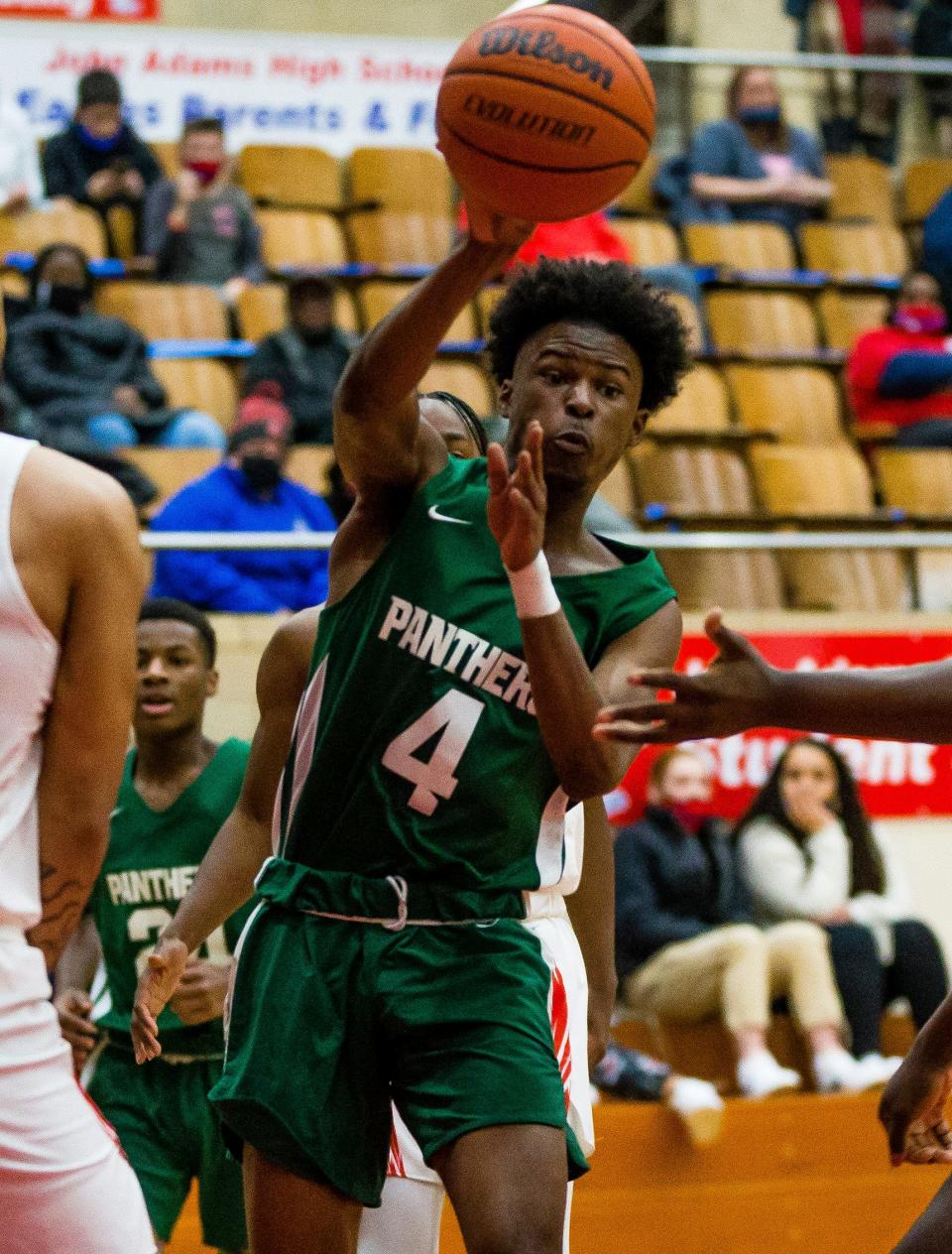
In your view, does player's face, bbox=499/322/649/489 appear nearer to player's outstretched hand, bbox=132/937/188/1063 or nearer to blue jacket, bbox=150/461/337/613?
player's outstretched hand, bbox=132/937/188/1063

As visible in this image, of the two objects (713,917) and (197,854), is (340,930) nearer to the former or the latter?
(197,854)

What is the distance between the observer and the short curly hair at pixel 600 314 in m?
3.57

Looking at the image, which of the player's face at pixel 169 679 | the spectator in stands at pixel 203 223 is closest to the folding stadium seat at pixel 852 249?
the spectator in stands at pixel 203 223

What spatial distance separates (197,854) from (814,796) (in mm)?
3126

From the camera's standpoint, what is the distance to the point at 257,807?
4027mm

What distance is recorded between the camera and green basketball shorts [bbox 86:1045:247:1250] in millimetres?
4895

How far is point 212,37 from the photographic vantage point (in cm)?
1120

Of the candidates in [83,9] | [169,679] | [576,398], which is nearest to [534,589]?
[576,398]

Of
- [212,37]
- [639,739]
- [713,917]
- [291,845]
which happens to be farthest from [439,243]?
[639,739]

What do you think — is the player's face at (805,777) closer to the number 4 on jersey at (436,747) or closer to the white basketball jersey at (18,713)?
the number 4 on jersey at (436,747)

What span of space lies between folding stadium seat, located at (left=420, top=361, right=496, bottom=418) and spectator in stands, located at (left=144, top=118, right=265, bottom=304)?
4.01ft

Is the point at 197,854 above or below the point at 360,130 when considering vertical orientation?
below

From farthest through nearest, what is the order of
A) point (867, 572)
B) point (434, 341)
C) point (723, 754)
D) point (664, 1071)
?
point (867, 572)
point (723, 754)
point (664, 1071)
point (434, 341)

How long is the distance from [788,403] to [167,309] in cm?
329
